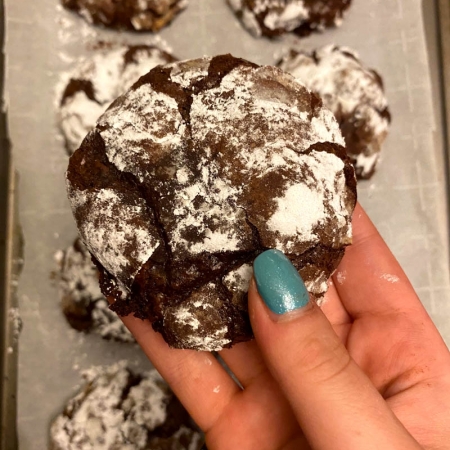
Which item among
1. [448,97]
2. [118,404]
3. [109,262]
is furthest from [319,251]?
[448,97]

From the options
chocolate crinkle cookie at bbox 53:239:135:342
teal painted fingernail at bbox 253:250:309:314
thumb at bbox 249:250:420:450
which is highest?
teal painted fingernail at bbox 253:250:309:314

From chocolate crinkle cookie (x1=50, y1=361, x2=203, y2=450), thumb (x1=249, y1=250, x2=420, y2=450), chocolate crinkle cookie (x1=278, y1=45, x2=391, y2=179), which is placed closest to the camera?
thumb (x1=249, y1=250, x2=420, y2=450)

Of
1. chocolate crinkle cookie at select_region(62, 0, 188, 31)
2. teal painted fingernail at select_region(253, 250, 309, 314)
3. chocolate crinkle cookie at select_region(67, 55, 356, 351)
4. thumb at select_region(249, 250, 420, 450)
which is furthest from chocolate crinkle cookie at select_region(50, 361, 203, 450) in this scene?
chocolate crinkle cookie at select_region(62, 0, 188, 31)

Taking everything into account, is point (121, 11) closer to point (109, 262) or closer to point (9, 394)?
point (109, 262)

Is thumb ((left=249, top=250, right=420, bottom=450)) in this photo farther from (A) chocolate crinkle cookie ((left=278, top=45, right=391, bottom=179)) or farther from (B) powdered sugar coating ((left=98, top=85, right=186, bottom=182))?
(A) chocolate crinkle cookie ((left=278, top=45, right=391, bottom=179))

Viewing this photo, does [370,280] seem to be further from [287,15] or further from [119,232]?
[287,15]

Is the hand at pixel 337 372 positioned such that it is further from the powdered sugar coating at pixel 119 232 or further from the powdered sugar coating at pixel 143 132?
the powdered sugar coating at pixel 143 132

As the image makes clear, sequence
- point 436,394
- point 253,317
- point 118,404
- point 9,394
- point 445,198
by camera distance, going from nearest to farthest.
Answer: point 253,317, point 436,394, point 118,404, point 9,394, point 445,198

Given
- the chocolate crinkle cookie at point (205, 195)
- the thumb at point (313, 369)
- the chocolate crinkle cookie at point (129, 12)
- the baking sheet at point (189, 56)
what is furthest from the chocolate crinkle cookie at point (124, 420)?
the chocolate crinkle cookie at point (129, 12)
